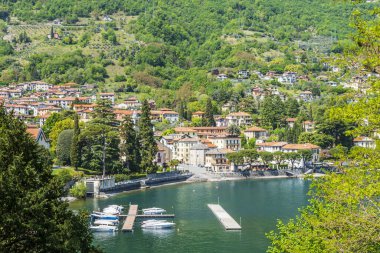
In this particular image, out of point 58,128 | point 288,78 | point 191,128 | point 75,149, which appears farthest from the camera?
→ point 288,78

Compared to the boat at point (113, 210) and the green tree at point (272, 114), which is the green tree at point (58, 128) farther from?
the green tree at point (272, 114)

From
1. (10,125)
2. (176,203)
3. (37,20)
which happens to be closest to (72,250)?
(10,125)

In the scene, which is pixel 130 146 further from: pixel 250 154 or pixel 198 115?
pixel 198 115

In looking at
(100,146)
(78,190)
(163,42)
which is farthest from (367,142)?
(163,42)

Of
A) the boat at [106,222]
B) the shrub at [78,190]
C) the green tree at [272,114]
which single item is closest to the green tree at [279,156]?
the green tree at [272,114]

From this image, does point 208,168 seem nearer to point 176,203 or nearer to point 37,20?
point 176,203

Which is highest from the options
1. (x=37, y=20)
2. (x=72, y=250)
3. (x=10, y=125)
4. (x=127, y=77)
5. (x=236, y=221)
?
(x=37, y=20)
